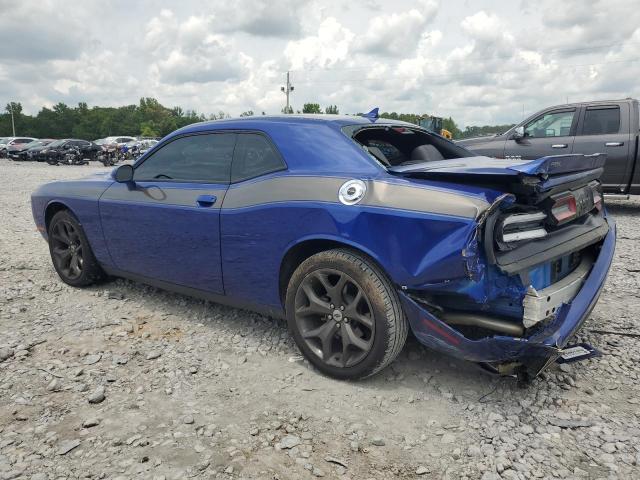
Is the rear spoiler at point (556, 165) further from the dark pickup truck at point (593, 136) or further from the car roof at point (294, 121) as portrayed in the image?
the dark pickup truck at point (593, 136)

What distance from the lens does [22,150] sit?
103 feet

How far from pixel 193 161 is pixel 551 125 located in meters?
7.05

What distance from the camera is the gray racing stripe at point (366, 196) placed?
245 cm

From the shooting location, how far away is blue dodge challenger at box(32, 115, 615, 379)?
8.11 feet

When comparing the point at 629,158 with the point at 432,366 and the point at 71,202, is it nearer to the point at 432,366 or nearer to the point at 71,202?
the point at 432,366

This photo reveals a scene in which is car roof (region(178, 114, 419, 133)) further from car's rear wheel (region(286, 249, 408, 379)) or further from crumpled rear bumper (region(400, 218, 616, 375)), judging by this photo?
crumpled rear bumper (region(400, 218, 616, 375))

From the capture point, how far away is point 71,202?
4520mm

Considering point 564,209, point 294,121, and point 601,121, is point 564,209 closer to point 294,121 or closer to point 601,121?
point 294,121

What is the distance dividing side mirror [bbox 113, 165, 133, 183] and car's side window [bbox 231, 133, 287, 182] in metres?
1.08

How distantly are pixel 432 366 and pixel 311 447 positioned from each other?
1.06m

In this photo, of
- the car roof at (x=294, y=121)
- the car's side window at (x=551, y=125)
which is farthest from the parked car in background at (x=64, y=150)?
the car roof at (x=294, y=121)

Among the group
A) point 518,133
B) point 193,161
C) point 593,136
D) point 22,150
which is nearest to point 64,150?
point 22,150

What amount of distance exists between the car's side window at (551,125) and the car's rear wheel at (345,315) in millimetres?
7153

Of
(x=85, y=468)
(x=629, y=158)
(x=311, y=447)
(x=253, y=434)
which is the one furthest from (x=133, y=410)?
(x=629, y=158)
